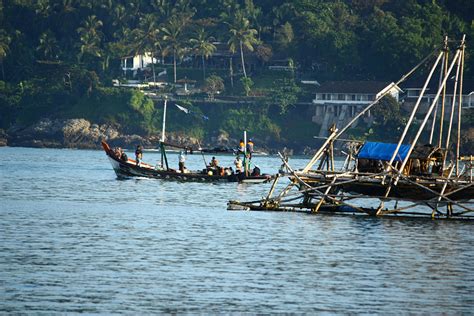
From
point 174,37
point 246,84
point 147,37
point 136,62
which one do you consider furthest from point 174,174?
point 136,62

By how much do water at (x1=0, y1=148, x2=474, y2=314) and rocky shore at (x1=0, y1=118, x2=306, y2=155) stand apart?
86.9 metres

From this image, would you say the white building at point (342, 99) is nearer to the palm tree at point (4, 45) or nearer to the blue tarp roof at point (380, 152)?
the palm tree at point (4, 45)

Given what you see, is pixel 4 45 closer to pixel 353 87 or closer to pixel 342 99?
pixel 342 99

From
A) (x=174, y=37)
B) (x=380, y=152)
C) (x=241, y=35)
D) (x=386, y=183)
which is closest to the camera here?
(x=386, y=183)

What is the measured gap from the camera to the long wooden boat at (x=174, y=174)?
269ft

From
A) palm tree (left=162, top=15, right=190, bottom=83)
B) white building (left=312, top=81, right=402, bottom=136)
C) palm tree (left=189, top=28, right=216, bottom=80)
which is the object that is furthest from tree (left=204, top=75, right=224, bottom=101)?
white building (left=312, top=81, right=402, bottom=136)

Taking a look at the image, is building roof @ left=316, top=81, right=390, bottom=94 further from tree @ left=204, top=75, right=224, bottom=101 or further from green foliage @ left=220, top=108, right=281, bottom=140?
tree @ left=204, top=75, right=224, bottom=101

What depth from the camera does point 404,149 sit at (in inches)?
2388

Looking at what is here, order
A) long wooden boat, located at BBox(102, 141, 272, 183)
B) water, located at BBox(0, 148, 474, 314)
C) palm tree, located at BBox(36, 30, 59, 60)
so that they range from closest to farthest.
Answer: water, located at BBox(0, 148, 474, 314)
long wooden boat, located at BBox(102, 141, 272, 183)
palm tree, located at BBox(36, 30, 59, 60)

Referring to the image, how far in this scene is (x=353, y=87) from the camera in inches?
6078

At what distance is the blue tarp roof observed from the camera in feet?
197

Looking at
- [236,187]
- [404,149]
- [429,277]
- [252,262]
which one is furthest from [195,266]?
[236,187]

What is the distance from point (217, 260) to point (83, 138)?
117 metres

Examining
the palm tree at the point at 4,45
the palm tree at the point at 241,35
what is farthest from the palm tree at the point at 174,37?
the palm tree at the point at 4,45
